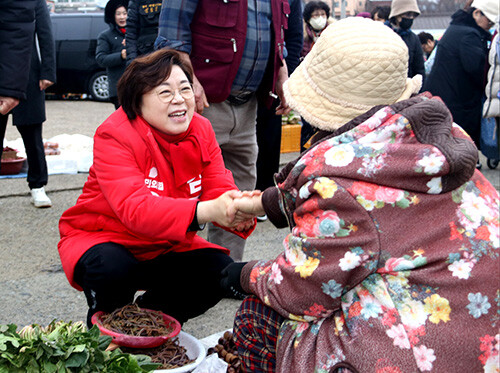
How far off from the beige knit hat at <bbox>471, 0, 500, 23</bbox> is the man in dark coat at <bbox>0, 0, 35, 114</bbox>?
14.9 feet

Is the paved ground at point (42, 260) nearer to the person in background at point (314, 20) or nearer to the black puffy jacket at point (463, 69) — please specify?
the black puffy jacket at point (463, 69)

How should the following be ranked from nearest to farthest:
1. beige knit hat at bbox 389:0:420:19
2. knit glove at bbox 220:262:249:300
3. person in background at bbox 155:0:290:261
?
knit glove at bbox 220:262:249:300
person in background at bbox 155:0:290:261
beige knit hat at bbox 389:0:420:19

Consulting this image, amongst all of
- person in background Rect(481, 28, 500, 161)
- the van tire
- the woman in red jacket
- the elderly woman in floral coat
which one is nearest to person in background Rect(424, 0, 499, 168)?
person in background Rect(481, 28, 500, 161)

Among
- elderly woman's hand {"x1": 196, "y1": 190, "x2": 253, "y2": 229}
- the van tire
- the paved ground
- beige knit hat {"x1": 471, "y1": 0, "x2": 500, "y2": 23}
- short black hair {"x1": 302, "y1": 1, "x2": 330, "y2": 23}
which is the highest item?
elderly woman's hand {"x1": 196, "y1": 190, "x2": 253, "y2": 229}

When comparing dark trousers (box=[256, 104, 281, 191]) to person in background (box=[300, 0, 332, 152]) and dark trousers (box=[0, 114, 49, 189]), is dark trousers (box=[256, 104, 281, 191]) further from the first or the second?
person in background (box=[300, 0, 332, 152])

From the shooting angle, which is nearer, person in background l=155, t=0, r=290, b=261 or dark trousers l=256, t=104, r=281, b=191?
person in background l=155, t=0, r=290, b=261

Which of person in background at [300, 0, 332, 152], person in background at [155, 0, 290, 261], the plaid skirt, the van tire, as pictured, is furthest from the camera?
the van tire

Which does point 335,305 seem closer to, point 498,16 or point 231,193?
point 231,193

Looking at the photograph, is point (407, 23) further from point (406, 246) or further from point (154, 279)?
point (406, 246)

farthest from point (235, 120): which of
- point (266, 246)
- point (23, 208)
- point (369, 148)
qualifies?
point (23, 208)

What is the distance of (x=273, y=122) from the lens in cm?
485

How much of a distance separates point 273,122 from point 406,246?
120 inches

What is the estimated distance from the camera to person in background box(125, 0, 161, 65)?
505 centimetres

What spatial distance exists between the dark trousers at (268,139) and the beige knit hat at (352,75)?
8.25ft
